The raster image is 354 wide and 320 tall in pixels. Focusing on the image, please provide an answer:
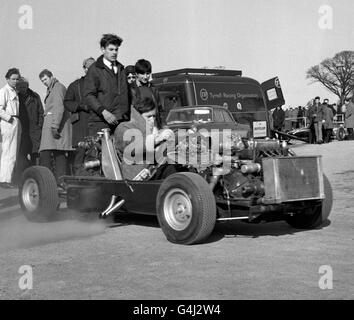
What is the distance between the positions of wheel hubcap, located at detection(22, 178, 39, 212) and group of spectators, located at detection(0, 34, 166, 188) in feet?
1.75

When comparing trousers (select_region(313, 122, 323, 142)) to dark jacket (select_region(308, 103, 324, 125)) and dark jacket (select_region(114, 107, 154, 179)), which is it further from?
dark jacket (select_region(114, 107, 154, 179))

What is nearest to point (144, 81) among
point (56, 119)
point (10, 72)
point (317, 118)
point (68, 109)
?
point (68, 109)

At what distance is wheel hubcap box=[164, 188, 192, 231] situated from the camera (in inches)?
228

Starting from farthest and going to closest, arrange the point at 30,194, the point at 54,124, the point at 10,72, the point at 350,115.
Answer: the point at 350,115
the point at 10,72
the point at 54,124
the point at 30,194

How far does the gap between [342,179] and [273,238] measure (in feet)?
18.6

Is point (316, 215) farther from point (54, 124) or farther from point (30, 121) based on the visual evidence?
point (30, 121)

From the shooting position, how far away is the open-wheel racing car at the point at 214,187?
5711 millimetres

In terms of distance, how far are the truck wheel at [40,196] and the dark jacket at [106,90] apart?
89 centimetres

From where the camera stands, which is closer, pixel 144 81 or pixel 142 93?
pixel 142 93

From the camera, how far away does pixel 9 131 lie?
10.2 meters

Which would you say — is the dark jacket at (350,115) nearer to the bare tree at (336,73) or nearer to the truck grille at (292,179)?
the truck grille at (292,179)

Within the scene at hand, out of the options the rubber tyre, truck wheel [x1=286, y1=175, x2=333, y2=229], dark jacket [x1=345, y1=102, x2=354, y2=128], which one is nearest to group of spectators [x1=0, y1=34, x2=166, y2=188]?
truck wheel [x1=286, y1=175, x2=333, y2=229]

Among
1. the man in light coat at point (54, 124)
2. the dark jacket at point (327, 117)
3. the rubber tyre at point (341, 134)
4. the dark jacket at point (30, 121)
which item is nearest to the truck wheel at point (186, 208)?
the man in light coat at point (54, 124)

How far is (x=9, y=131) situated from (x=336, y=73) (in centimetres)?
6961
